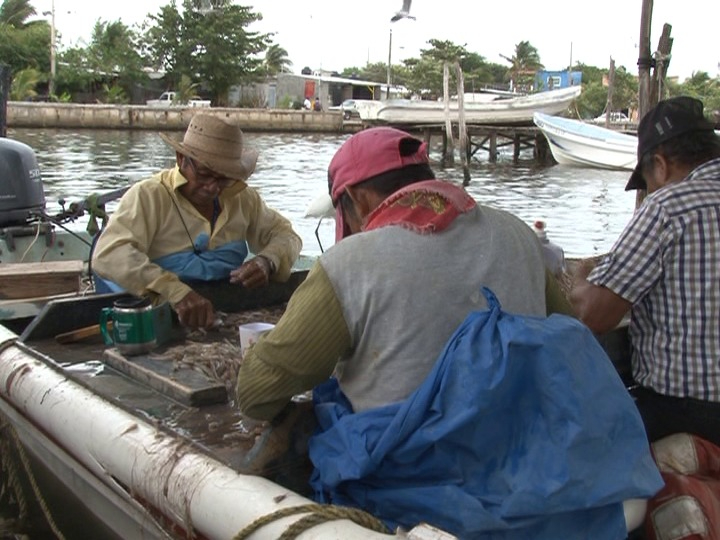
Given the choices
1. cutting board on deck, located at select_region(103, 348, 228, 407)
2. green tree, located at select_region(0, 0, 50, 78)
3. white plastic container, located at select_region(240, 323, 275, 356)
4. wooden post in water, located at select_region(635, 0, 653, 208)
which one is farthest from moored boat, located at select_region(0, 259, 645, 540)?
green tree, located at select_region(0, 0, 50, 78)

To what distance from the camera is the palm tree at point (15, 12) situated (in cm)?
5272

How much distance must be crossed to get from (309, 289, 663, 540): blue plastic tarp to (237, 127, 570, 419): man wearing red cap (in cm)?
11

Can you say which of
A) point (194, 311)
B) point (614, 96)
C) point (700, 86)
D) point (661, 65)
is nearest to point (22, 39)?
point (614, 96)

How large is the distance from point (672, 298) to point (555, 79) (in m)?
77.3

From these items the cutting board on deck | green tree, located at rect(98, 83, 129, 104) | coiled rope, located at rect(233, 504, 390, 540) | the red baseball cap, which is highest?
green tree, located at rect(98, 83, 129, 104)

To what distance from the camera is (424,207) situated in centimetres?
206

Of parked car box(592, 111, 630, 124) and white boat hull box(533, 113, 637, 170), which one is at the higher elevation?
parked car box(592, 111, 630, 124)

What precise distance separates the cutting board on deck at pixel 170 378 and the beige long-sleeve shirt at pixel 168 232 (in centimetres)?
53

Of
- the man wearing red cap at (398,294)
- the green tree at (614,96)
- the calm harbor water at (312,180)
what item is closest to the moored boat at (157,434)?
the man wearing red cap at (398,294)

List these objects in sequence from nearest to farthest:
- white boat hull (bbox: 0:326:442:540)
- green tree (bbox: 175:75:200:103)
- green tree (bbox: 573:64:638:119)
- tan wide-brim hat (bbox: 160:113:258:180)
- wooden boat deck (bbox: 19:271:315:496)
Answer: white boat hull (bbox: 0:326:442:540)
wooden boat deck (bbox: 19:271:315:496)
tan wide-brim hat (bbox: 160:113:258:180)
green tree (bbox: 175:75:200:103)
green tree (bbox: 573:64:638:119)

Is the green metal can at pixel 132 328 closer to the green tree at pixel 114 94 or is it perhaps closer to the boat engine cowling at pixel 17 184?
the boat engine cowling at pixel 17 184

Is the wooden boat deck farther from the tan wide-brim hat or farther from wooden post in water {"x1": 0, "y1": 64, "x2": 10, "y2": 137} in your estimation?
wooden post in water {"x1": 0, "y1": 64, "x2": 10, "y2": 137}

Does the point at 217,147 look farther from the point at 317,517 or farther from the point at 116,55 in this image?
the point at 116,55

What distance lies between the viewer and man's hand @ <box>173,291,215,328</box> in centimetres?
381
